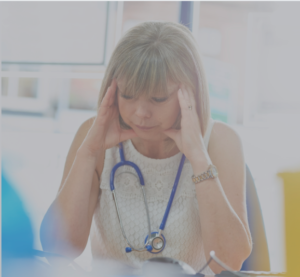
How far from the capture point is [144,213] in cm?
88

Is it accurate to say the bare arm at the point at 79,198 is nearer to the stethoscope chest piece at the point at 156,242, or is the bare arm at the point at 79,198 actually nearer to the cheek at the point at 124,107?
the cheek at the point at 124,107

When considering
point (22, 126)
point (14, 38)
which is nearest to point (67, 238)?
point (22, 126)

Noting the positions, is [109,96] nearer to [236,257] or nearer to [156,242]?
[156,242]

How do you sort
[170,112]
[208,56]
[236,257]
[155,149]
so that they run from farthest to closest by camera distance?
1. [208,56]
2. [155,149]
3. [170,112]
4. [236,257]

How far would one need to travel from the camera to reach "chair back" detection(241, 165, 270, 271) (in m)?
0.87

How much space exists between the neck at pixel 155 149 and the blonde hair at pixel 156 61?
18cm

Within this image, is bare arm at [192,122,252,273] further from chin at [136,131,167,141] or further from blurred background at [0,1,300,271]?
blurred background at [0,1,300,271]

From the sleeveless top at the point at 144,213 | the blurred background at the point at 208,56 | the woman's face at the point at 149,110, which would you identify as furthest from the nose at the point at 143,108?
the blurred background at the point at 208,56

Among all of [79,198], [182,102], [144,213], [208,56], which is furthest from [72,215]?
[208,56]

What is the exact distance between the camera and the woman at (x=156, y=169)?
79cm

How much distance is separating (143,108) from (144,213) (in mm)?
320

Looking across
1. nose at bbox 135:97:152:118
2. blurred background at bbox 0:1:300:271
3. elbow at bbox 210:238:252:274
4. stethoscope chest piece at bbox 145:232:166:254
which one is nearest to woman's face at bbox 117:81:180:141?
nose at bbox 135:97:152:118

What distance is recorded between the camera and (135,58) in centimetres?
80

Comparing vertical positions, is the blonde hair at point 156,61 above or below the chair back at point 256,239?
above
